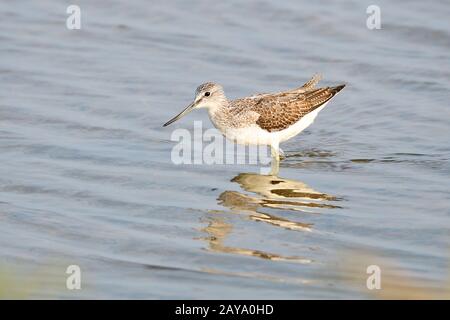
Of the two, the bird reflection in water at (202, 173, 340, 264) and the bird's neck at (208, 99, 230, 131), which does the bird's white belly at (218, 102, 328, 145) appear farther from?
the bird reflection in water at (202, 173, 340, 264)

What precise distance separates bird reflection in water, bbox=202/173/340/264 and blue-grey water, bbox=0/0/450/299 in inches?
1.1

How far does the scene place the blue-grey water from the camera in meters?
8.62

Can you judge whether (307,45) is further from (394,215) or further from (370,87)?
(394,215)

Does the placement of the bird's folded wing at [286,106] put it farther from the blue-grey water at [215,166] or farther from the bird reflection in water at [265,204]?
the bird reflection in water at [265,204]

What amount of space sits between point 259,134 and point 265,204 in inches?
62.1

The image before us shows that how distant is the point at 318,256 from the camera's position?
8.84m

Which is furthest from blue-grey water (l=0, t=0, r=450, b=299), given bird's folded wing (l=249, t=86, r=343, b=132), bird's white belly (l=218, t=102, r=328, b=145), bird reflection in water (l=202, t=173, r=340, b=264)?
bird's folded wing (l=249, t=86, r=343, b=132)

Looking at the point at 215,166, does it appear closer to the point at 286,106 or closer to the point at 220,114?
the point at 220,114

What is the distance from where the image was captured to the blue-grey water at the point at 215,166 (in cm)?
862

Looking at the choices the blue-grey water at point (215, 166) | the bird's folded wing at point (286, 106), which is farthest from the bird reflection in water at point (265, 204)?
the bird's folded wing at point (286, 106)

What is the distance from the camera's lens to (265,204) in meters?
10.6

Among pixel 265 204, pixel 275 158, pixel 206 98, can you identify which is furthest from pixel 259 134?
pixel 265 204

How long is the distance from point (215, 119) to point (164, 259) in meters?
3.53
